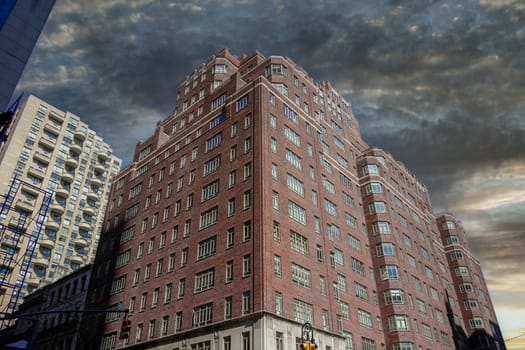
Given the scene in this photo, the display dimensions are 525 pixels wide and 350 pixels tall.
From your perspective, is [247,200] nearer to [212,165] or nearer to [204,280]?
[204,280]

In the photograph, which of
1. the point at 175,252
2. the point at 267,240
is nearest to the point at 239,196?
the point at 267,240

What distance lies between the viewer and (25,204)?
9256 cm

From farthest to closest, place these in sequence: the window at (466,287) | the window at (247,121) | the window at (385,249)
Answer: the window at (466,287) < the window at (385,249) < the window at (247,121)

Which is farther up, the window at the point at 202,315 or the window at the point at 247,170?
the window at the point at 247,170

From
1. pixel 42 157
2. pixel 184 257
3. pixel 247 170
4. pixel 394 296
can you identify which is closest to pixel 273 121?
pixel 247 170

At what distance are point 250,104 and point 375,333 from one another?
3426 cm

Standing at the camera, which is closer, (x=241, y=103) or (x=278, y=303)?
(x=278, y=303)

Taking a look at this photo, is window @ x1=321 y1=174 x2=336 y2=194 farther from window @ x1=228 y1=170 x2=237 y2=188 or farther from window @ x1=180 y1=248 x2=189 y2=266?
window @ x1=180 y1=248 x2=189 y2=266

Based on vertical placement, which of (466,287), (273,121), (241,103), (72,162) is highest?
(72,162)

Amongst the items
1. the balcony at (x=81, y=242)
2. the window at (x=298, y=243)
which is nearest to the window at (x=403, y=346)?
the window at (x=298, y=243)

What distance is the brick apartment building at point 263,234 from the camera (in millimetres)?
42281

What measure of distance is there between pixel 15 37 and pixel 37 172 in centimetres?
7235

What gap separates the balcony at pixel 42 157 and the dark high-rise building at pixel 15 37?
234ft

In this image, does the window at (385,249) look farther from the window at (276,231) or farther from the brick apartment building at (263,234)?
the window at (276,231)
